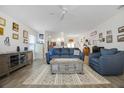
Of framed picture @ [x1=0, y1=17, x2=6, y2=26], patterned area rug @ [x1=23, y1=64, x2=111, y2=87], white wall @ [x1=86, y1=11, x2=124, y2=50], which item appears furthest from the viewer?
white wall @ [x1=86, y1=11, x2=124, y2=50]

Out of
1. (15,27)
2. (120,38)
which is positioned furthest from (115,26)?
(15,27)

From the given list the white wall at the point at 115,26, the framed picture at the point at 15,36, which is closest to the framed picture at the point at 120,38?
the white wall at the point at 115,26

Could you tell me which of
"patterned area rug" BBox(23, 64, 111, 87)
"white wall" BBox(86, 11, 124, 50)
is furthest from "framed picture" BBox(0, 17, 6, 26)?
"white wall" BBox(86, 11, 124, 50)

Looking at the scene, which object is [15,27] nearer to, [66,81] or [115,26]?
[66,81]

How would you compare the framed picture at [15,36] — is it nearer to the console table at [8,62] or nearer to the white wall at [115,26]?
the console table at [8,62]

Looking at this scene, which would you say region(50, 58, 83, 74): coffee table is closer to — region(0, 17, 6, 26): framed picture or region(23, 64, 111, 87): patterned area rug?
region(23, 64, 111, 87): patterned area rug

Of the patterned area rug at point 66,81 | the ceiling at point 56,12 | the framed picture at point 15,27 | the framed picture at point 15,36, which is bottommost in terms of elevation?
the patterned area rug at point 66,81

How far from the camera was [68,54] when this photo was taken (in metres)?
7.26

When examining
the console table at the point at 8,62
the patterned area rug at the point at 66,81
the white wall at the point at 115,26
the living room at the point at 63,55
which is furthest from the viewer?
the white wall at the point at 115,26

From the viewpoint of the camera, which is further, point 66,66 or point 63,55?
point 63,55

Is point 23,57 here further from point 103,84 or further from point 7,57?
point 103,84

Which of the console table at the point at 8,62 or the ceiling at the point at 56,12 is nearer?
the console table at the point at 8,62

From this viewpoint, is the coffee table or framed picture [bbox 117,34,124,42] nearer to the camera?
the coffee table
